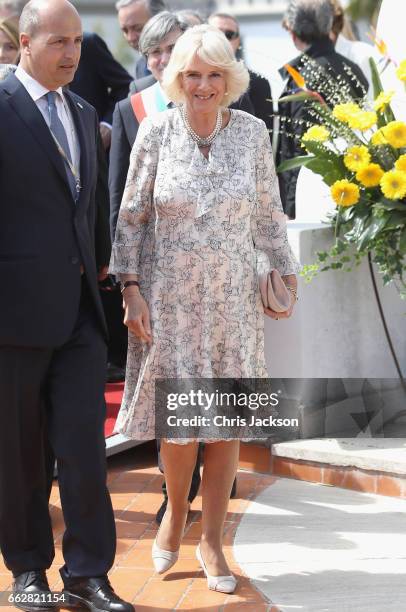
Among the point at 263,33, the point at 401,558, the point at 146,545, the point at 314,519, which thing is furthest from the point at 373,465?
the point at 263,33

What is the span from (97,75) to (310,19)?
133cm

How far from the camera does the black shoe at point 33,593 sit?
4133mm

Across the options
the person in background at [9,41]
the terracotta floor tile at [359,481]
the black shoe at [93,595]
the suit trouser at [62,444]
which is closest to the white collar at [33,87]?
the suit trouser at [62,444]

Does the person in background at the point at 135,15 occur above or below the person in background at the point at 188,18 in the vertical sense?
above

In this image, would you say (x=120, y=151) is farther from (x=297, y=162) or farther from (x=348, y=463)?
(x=348, y=463)

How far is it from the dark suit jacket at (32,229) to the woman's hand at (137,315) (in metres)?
0.34

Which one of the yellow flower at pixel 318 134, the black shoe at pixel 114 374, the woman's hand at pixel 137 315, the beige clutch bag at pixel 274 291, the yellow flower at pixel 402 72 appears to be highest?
the yellow flower at pixel 402 72

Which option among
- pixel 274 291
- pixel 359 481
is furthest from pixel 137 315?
pixel 359 481

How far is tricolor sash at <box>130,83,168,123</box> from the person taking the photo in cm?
520

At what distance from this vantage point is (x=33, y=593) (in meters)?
4.15

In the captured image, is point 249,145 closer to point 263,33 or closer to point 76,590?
point 76,590

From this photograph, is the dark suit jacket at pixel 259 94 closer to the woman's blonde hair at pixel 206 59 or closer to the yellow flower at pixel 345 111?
the yellow flower at pixel 345 111

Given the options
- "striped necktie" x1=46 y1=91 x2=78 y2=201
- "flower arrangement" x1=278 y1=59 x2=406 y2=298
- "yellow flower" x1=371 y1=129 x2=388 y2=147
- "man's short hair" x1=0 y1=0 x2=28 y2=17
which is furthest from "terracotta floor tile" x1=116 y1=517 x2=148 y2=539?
"man's short hair" x1=0 y1=0 x2=28 y2=17

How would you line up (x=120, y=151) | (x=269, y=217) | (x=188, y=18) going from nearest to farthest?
1. (x=269, y=217)
2. (x=120, y=151)
3. (x=188, y=18)
